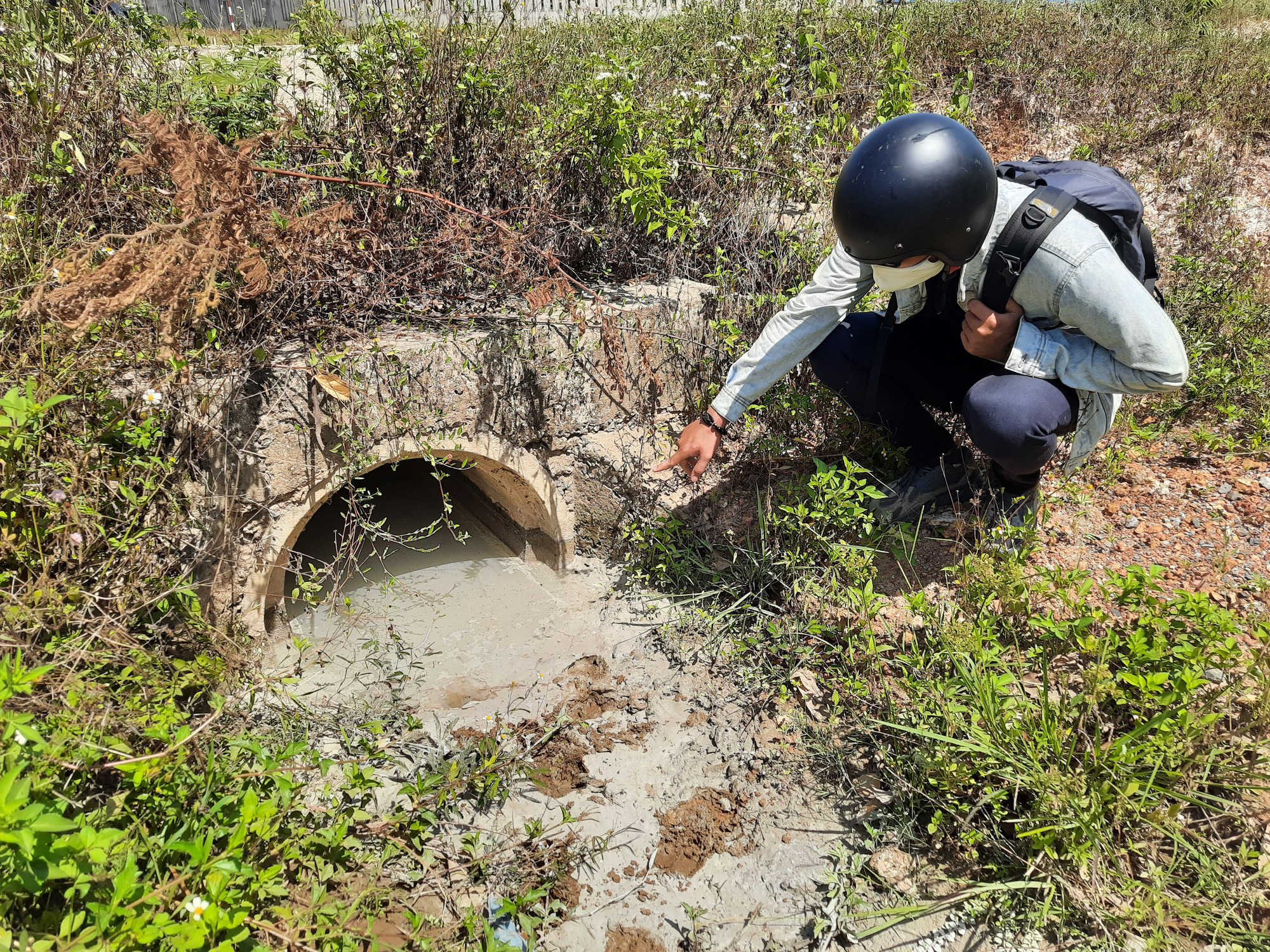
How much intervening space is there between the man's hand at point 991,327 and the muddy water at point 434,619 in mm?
1958

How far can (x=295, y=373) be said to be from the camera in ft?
9.90

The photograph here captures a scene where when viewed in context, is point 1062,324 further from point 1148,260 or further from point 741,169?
point 741,169

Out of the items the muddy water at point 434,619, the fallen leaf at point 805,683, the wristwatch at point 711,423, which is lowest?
the muddy water at point 434,619

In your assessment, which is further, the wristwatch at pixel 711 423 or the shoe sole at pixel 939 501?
the shoe sole at pixel 939 501

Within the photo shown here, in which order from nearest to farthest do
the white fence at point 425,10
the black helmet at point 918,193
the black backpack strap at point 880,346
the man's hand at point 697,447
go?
the black helmet at point 918,193
the man's hand at point 697,447
the black backpack strap at point 880,346
the white fence at point 425,10

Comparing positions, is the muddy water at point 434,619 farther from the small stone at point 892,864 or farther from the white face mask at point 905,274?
the white face mask at point 905,274

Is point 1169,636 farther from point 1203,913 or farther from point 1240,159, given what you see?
point 1240,159

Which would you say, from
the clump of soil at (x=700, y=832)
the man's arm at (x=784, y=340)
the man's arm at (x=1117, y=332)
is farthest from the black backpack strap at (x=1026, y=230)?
the clump of soil at (x=700, y=832)

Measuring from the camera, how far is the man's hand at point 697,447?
9.20 feet

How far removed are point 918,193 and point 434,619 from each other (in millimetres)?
2814

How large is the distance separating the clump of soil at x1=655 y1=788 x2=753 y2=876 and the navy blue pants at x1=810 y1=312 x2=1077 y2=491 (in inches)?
60.0

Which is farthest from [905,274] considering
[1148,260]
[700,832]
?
[700,832]

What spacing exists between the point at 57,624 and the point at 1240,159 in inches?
280

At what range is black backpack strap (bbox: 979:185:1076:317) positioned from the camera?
7.70 feet
